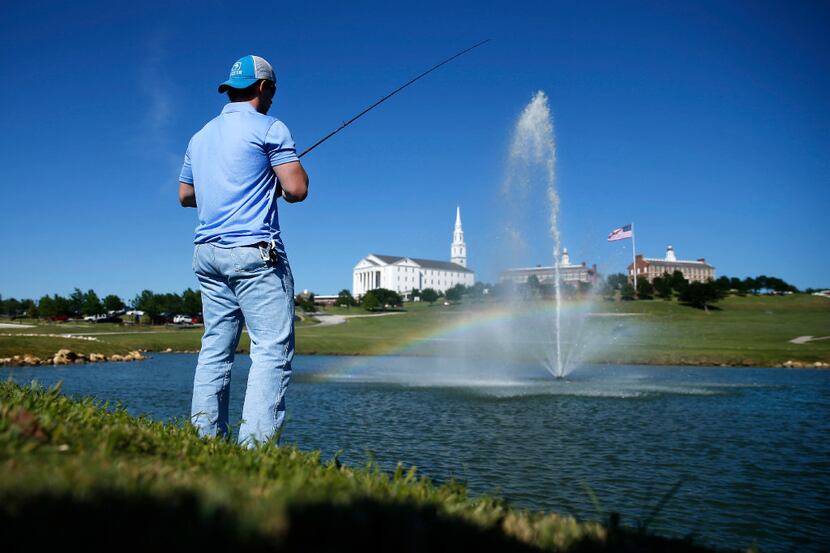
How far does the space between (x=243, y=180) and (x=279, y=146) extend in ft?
1.33

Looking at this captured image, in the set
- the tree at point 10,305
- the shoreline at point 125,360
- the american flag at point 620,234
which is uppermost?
the american flag at point 620,234

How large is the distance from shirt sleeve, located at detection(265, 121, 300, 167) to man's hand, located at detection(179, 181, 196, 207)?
3.35 ft

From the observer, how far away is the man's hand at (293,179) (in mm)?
5051

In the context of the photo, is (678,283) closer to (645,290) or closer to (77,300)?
(645,290)

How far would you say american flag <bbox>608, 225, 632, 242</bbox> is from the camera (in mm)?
55094

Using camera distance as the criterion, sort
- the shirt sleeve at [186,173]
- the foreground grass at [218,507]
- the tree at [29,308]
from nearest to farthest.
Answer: the foreground grass at [218,507], the shirt sleeve at [186,173], the tree at [29,308]

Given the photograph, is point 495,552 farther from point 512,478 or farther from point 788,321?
point 788,321

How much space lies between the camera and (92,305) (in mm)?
88312

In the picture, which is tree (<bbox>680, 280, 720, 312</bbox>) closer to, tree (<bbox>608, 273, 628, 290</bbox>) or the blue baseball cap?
tree (<bbox>608, 273, 628, 290</bbox>)

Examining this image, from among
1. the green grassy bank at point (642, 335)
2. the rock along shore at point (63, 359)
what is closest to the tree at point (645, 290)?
the green grassy bank at point (642, 335)

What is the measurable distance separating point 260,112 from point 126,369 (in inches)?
988

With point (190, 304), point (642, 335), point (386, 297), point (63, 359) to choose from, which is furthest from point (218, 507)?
point (386, 297)

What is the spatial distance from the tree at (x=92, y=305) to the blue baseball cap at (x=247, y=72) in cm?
9427

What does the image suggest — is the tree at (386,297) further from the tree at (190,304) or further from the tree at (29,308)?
the tree at (29,308)
